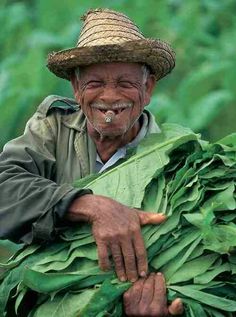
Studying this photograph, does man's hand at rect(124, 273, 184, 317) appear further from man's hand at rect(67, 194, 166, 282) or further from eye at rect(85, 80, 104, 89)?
eye at rect(85, 80, 104, 89)

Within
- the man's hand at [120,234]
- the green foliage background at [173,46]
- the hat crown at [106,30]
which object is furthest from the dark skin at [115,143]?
the green foliage background at [173,46]

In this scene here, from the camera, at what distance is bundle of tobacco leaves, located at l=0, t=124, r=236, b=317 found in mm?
3801

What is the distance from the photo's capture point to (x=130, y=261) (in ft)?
12.5

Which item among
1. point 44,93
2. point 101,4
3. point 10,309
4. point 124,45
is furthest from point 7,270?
point 101,4

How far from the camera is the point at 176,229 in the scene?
388cm

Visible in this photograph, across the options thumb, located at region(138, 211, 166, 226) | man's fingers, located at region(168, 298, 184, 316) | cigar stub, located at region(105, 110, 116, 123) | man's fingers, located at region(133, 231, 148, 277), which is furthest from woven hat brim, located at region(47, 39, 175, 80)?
man's fingers, located at region(168, 298, 184, 316)

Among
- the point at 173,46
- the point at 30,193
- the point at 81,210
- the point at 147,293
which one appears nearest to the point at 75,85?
the point at 30,193

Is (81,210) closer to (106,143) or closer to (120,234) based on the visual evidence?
(120,234)

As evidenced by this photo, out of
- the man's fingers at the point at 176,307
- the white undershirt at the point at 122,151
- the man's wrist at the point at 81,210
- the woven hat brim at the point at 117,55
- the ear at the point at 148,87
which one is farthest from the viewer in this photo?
the ear at the point at 148,87

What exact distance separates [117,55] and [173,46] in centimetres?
448

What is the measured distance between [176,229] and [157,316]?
33cm

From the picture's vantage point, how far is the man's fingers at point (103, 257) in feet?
12.6

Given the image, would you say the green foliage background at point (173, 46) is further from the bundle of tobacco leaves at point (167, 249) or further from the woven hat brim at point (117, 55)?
the bundle of tobacco leaves at point (167, 249)

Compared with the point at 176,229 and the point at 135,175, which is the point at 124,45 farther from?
the point at 176,229
